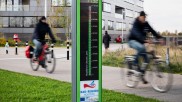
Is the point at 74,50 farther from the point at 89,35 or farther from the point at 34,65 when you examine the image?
the point at 34,65

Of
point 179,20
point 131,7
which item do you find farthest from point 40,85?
point 179,20

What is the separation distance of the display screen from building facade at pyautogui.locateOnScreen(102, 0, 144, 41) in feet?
4.68

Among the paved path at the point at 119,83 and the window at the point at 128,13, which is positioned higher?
the window at the point at 128,13

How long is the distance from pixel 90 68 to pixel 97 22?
9.5 inches

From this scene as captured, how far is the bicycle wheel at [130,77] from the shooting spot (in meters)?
4.61

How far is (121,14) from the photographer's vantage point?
369 centimetres

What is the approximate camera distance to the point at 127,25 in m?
4.17

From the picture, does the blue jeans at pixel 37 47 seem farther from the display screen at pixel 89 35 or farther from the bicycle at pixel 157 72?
the display screen at pixel 89 35

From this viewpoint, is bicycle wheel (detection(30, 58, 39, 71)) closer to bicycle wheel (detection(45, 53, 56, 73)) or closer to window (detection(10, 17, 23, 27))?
bicycle wheel (detection(45, 53, 56, 73))

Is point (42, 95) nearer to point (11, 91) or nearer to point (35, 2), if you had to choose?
point (11, 91)

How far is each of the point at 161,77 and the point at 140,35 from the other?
0.53 meters

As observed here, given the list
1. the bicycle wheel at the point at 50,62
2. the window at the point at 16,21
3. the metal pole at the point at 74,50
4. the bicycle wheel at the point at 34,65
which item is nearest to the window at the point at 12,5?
the window at the point at 16,21

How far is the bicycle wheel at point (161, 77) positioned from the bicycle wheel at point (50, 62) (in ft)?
6.70

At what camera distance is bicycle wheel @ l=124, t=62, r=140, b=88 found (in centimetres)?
461
